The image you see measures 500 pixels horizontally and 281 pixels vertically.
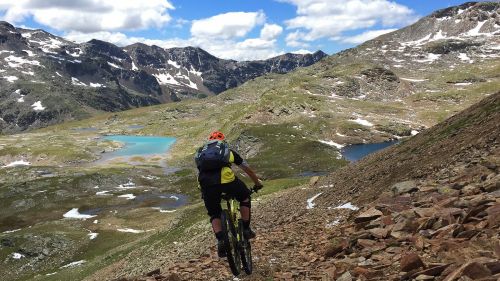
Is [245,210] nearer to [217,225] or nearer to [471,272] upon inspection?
[217,225]

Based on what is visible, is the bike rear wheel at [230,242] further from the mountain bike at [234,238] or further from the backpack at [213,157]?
the backpack at [213,157]

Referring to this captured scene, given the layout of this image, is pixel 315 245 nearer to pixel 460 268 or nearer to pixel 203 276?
pixel 203 276

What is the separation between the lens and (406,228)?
1482 cm

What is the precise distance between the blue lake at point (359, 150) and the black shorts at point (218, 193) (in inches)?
6049

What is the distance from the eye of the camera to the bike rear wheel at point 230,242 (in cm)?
1514

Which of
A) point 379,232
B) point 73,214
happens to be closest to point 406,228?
point 379,232

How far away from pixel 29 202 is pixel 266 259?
127904mm

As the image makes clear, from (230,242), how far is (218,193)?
1.82 meters

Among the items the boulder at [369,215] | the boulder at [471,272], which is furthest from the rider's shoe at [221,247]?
the boulder at [471,272]

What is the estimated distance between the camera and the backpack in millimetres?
15016

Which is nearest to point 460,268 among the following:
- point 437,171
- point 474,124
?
point 437,171

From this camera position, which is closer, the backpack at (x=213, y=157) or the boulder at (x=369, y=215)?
the backpack at (x=213, y=157)

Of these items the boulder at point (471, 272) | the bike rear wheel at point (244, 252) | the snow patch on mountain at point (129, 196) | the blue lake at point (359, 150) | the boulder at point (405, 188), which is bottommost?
the snow patch on mountain at point (129, 196)

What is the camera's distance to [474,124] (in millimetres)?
29266
